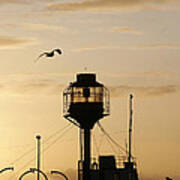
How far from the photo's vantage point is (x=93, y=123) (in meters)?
127

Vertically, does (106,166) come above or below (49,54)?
below

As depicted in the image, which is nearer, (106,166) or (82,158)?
(82,158)

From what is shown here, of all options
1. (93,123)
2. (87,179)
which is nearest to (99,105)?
(93,123)

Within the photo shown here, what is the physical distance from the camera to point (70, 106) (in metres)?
127

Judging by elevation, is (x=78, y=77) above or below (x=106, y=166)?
above

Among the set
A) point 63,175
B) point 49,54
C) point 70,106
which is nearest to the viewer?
point 49,54

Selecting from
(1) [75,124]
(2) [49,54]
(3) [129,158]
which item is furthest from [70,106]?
(2) [49,54]

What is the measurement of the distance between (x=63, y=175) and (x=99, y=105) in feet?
46.0

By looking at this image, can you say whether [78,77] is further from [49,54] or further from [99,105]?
[49,54]

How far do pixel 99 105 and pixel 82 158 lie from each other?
7.85 meters

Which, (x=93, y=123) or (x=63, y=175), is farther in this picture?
(x=63, y=175)

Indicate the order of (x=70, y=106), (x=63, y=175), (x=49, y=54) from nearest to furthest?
(x=49, y=54) → (x=70, y=106) → (x=63, y=175)

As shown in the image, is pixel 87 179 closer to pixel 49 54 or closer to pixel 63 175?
pixel 63 175

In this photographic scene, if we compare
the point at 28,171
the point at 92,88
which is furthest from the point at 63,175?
the point at 92,88
